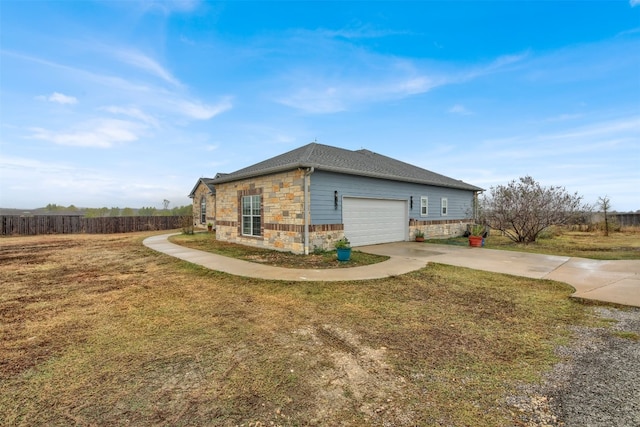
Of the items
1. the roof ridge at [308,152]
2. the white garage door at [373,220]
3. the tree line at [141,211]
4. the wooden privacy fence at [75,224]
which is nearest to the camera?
the roof ridge at [308,152]

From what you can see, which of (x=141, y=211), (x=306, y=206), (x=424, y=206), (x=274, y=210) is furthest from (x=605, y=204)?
(x=141, y=211)

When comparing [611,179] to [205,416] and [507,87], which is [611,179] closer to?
[507,87]

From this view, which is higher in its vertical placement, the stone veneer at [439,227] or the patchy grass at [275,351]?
the stone veneer at [439,227]

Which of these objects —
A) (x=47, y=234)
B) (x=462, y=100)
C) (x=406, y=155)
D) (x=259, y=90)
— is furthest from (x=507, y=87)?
(x=47, y=234)

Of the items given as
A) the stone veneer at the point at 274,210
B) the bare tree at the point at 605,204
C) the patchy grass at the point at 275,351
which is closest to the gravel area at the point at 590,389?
the patchy grass at the point at 275,351

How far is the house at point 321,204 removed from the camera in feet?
32.0

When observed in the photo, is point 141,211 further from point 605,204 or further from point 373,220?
point 605,204

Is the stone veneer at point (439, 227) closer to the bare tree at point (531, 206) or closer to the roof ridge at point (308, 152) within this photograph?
the bare tree at point (531, 206)

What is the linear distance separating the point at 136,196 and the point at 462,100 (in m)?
35.7

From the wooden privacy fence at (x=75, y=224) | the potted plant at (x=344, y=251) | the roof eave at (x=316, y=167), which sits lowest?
the potted plant at (x=344, y=251)

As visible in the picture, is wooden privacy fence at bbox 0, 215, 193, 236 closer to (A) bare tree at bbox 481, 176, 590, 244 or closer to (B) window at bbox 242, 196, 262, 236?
(B) window at bbox 242, 196, 262, 236

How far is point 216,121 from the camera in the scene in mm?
15820

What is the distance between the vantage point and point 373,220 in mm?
→ 12227

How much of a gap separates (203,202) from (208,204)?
1621 millimetres
